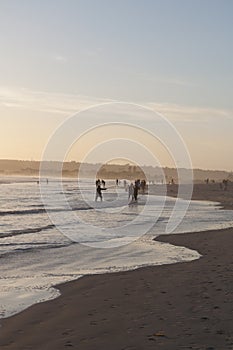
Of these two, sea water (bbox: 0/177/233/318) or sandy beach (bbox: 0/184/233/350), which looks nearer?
sandy beach (bbox: 0/184/233/350)

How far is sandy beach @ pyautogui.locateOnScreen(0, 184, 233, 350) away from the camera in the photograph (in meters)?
7.12

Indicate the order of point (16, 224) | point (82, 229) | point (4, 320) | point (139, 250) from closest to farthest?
1. point (4, 320)
2. point (139, 250)
3. point (82, 229)
4. point (16, 224)

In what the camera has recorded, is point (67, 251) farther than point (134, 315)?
Yes

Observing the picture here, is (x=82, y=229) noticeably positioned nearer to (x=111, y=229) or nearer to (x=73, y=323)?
(x=111, y=229)

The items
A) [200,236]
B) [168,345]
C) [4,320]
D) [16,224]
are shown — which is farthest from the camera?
[16,224]

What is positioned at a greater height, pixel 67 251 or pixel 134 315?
pixel 134 315

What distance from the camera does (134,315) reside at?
8.53 m

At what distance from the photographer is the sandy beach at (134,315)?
7121 mm

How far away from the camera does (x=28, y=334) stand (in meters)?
7.78

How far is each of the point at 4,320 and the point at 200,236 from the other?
568 inches

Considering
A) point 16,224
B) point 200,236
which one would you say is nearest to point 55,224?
point 16,224

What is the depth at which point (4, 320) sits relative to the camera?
28.1 feet

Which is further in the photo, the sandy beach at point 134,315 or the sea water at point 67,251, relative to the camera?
the sea water at point 67,251

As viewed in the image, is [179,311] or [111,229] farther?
[111,229]
